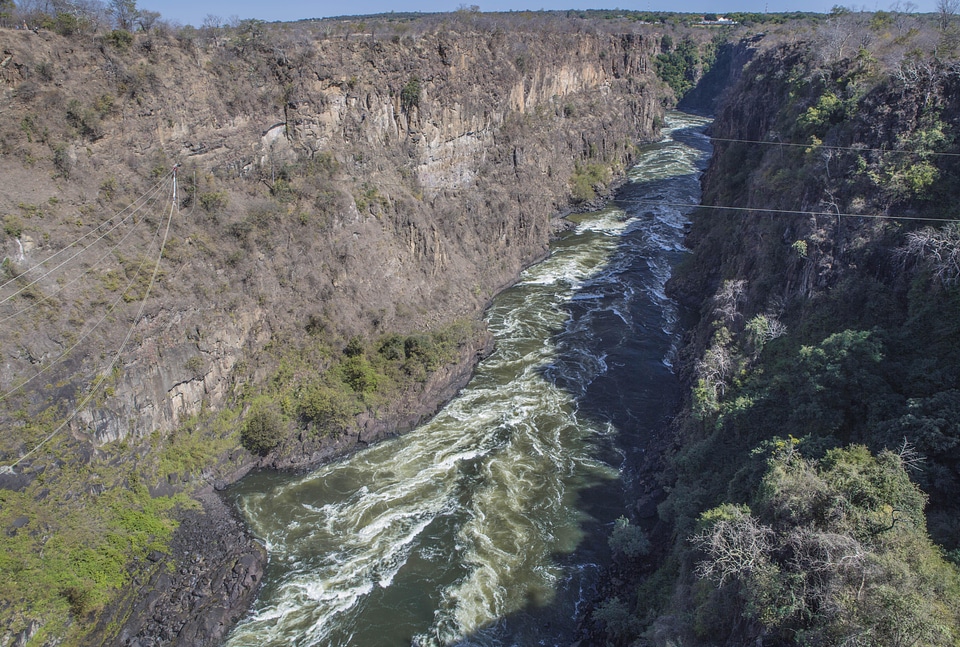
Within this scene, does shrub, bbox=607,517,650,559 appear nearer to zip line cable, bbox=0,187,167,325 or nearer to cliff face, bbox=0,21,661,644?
cliff face, bbox=0,21,661,644

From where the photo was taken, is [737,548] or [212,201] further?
[212,201]

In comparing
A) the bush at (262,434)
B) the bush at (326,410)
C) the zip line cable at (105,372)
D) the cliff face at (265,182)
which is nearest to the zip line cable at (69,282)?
the cliff face at (265,182)

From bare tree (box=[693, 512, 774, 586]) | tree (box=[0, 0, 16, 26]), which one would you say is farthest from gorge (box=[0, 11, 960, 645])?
tree (box=[0, 0, 16, 26])

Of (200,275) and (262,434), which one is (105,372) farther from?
(262,434)

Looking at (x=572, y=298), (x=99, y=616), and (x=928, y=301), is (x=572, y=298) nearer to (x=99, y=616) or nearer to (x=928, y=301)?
(x=928, y=301)

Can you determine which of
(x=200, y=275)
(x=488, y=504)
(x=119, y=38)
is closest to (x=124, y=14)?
(x=119, y=38)

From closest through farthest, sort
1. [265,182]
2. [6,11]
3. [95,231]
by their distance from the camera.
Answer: [95,231] → [6,11] → [265,182]

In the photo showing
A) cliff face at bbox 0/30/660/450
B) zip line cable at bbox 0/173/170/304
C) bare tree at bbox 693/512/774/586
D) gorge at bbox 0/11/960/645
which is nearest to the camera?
bare tree at bbox 693/512/774/586
